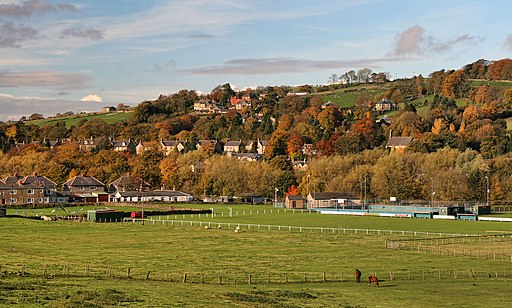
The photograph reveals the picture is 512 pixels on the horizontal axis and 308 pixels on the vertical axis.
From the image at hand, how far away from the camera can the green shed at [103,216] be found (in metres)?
86.8

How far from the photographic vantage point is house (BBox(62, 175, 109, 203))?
134 metres

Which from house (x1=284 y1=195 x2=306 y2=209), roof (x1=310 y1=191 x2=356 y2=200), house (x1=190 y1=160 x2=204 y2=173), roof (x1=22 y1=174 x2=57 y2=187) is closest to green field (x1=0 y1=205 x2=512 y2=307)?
roof (x1=310 y1=191 x2=356 y2=200)

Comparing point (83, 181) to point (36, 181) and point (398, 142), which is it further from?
point (398, 142)

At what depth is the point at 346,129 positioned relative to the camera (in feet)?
647

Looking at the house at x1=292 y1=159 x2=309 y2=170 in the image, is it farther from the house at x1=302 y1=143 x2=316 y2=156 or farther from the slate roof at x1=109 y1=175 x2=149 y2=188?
the slate roof at x1=109 y1=175 x2=149 y2=188

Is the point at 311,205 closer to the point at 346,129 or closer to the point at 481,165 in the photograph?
the point at 481,165

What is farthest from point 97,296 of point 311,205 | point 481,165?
point 481,165

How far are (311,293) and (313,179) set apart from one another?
103 m

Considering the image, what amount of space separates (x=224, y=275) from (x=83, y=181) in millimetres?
101899

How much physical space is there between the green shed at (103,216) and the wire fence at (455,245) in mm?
38896

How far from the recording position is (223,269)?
46.0 meters

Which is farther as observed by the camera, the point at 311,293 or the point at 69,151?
the point at 69,151

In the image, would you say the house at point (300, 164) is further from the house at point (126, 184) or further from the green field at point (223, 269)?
the green field at point (223, 269)

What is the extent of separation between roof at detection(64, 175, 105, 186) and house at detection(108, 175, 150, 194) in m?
3.16
